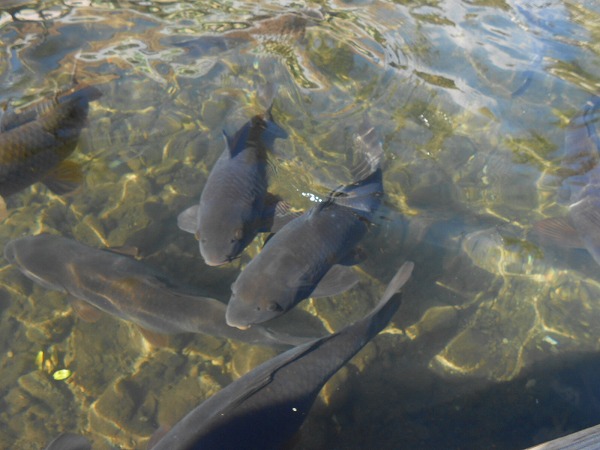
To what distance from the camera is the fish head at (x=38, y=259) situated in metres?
4.64

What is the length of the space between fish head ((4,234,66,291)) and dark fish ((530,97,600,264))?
5.13 metres

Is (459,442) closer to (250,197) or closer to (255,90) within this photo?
(250,197)

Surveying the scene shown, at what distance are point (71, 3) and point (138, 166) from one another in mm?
3252

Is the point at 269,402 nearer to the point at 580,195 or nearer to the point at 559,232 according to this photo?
the point at 559,232

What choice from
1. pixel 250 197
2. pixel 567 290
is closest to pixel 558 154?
pixel 567 290

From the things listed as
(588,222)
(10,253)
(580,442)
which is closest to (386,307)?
(580,442)

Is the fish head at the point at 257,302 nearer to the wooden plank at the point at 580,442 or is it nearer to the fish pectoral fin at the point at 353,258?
the fish pectoral fin at the point at 353,258

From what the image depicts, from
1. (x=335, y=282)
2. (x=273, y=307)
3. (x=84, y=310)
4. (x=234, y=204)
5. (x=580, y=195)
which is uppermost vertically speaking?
(x=234, y=204)

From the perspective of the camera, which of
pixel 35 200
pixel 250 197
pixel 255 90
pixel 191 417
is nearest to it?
pixel 191 417

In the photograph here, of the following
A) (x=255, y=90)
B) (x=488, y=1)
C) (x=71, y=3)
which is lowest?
(x=255, y=90)

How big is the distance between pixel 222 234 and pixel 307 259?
28.3 inches

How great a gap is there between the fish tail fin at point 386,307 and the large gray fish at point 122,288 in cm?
84

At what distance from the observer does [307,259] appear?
3.69 meters

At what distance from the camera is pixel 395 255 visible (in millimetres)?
5168
